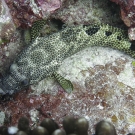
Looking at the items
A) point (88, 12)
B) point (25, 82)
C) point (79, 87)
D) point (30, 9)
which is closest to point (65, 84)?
point (79, 87)

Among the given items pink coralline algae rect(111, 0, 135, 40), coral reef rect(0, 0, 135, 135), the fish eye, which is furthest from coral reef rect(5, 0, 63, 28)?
pink coralline algae rect(111, 0, 135, 40)

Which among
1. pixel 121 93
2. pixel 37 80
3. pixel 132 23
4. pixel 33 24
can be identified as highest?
pixel 33 24

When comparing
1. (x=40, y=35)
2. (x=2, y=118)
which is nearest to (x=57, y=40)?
(x=40, y=35)

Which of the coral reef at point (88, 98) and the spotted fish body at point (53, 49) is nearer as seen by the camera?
the coral reef at point (88, 98)

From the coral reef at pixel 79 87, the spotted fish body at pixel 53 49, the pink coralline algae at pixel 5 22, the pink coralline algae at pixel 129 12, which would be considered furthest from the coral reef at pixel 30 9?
the pink coralline algae at pixel 129 12

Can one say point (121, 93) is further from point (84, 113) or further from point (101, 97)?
point (84, 113)

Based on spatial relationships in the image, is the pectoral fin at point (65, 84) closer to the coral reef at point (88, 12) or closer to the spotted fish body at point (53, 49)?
the spotted fish body at point (53, 49)
